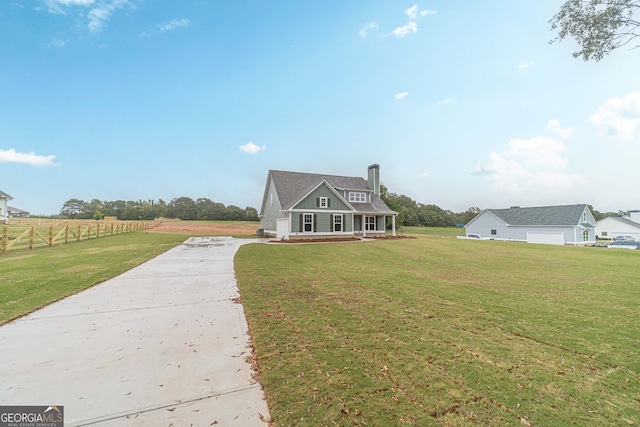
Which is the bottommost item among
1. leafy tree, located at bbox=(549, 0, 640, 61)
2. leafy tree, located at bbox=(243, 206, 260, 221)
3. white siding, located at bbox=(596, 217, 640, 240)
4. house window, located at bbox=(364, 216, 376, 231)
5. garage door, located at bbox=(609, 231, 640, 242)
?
garage door, located at bbox=(609, 231, 640, 242)

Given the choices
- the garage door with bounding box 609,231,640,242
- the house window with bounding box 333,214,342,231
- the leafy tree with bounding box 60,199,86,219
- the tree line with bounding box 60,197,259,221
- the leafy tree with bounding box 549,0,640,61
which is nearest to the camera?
the leafy tree with bounding box 549,0,640,61

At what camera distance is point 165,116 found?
894 inches

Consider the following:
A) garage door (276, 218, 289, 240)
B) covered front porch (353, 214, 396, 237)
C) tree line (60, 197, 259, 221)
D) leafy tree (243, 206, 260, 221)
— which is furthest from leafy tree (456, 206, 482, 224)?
garage door (276, 218, 289, 240)

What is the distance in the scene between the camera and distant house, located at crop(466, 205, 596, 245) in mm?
30578

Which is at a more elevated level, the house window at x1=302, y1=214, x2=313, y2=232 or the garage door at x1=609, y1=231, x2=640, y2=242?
the house window at x1=302, y1=214, x2=313, y2=232

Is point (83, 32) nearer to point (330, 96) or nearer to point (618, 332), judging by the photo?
point (330, 96)

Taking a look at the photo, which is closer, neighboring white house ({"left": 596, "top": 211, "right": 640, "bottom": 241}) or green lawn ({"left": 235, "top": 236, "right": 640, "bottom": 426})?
green lawn ({"left": 235, "top": 236, "right": 640, "bottom": 426})

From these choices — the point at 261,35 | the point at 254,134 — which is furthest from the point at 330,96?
the point at 254,134

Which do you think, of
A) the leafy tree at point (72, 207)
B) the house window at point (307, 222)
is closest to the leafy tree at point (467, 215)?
the house window at point (307, 222)

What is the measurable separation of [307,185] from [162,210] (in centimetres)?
7288

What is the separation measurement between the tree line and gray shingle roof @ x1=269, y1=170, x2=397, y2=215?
44151mm

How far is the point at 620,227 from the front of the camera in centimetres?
3975

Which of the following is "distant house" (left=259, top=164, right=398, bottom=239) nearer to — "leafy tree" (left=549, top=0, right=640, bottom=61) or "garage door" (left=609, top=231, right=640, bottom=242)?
"leafy tree" (left=549, top=0, right=640, bottom=61)

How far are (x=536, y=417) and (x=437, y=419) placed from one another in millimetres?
848
